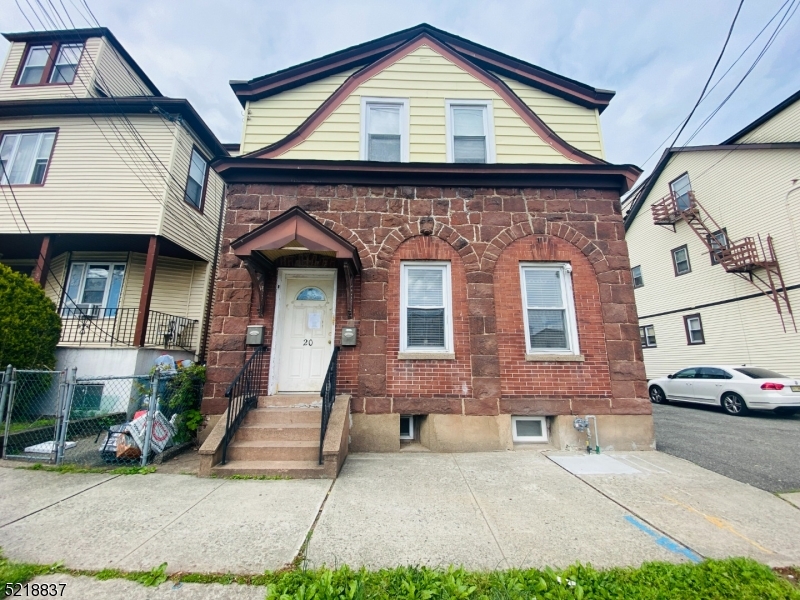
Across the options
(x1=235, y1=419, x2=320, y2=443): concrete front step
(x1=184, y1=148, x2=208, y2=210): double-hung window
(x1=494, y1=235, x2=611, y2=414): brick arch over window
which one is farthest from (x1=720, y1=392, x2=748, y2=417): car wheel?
(x1=184, y1=148, x2=208, y2=210): double-hung window

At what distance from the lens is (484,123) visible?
7.56 meters

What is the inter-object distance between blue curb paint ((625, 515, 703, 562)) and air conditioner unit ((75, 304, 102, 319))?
1368 centimetres

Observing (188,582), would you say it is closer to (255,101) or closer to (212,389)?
(212,389)

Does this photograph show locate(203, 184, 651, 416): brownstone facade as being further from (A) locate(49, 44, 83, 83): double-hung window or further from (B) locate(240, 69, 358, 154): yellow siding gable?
(A) locate(49, 44, 83, 83): double-hung window

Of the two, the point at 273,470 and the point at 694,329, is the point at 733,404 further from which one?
the point at 273,470

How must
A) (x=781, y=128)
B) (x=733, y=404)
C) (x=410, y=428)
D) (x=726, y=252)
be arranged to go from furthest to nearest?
(x=726, y=252)
(x=781, y=128)
(x=733, y=404)
(x=410, y=428)

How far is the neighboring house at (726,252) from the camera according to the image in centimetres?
1240

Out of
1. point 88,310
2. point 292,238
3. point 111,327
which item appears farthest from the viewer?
point 88,310

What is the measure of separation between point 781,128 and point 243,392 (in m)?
20.4

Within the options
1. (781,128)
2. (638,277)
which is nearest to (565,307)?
(781,128)

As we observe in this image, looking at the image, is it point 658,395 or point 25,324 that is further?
point 658,395

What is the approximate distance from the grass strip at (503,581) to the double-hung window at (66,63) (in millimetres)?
14910

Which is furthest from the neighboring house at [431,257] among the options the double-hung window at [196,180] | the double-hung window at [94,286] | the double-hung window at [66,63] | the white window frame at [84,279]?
the double-hung window at [66,63]

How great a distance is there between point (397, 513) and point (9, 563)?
315 centimetres
